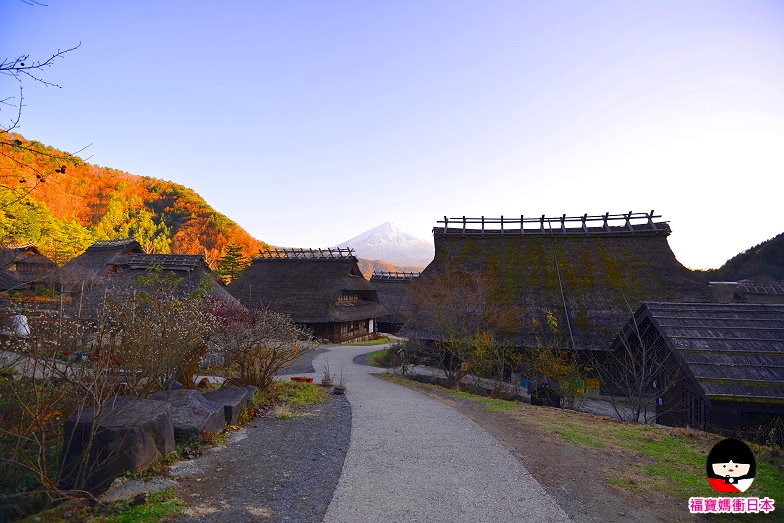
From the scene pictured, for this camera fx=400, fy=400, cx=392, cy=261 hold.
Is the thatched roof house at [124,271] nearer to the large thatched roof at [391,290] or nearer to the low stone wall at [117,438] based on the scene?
the low stone wall at [117,438]

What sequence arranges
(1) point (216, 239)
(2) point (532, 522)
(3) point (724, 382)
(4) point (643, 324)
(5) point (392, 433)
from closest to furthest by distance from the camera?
1. (2) point (532, 522)
2. (5) point (392, 433)
3. (3) point (724, 382)
4. (4) point (643, 324)
5. (1) point (216, 239)

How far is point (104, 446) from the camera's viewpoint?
4.98 metres

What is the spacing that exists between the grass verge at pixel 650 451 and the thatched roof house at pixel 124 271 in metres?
14.7

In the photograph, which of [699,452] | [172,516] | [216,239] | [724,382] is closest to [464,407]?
[699,452]

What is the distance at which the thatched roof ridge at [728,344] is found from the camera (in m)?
8.91

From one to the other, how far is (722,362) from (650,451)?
381 centimetres

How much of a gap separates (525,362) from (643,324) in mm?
5398

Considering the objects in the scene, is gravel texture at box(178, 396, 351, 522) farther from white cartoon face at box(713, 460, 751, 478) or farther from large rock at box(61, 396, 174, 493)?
white cartoon face at box(713, 460, 751, 478)

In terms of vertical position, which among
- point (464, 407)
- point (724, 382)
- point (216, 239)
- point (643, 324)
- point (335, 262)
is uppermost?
point (216, 239)

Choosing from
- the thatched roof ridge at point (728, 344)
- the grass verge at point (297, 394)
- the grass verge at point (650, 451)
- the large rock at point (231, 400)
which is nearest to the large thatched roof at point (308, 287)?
the grass verge at point (297, 394)

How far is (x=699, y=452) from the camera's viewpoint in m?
7.48

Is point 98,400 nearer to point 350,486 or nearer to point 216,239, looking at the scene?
point 350,486

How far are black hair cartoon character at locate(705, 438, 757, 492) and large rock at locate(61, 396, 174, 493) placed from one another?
26.5 feet

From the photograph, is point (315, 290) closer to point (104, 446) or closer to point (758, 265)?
point (104, 446)
